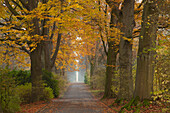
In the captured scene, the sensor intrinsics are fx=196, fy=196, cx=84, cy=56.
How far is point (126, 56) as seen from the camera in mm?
12289

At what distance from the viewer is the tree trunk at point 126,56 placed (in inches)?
472

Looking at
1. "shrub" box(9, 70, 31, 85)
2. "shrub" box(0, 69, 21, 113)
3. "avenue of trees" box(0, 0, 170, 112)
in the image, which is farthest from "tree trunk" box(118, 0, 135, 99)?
"shrub" box(9, 70, 31, 85)

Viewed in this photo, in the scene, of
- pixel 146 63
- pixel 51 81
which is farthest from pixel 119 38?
pixel 51 81

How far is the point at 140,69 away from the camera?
890 centimetres

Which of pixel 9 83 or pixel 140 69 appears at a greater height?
pixel 140 69

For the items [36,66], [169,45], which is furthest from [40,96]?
[169,45]

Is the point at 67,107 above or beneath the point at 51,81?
beneath

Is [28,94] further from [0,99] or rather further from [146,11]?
[146,11]

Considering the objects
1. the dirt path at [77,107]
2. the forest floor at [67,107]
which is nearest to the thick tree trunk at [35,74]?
the forest floor at [67,107]

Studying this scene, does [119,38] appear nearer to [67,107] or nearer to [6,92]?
[67,107]

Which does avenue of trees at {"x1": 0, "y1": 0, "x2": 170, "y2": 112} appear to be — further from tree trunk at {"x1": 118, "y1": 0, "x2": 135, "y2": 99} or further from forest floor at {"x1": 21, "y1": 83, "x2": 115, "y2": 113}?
forest floor at {"x1": 21, "y1": 83, "x2": 115, "y2": 113}

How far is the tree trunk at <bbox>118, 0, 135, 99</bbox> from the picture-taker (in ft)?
39.3

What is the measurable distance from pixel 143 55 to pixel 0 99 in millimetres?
6483

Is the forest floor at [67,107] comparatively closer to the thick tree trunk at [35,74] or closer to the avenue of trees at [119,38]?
the thick tree trunk at [35,74]
